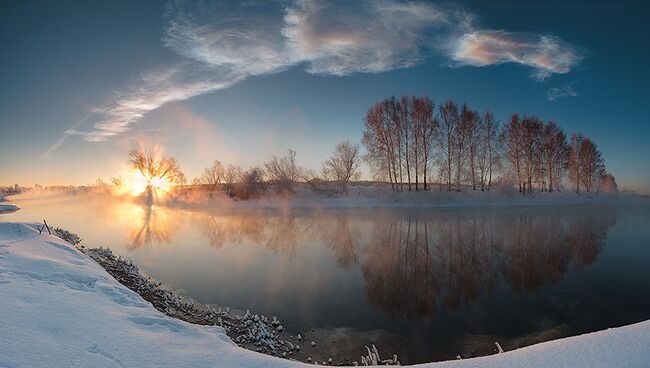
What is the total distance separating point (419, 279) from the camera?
38.3 feet

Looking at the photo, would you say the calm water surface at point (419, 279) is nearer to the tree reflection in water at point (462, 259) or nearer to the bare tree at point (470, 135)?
the tree reflection in water at point (462, 259)

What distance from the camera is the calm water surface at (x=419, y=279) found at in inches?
309

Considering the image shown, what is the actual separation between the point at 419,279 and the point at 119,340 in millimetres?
9562

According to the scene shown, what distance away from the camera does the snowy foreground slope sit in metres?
3.14

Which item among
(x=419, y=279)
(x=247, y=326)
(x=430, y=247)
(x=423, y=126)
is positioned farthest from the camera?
(x=423, y=126)

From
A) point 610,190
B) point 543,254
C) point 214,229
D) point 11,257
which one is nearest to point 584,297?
point 543,254

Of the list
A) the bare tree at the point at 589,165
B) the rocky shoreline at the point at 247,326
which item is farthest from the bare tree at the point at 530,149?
the rocky shoreline at the point at 247,326

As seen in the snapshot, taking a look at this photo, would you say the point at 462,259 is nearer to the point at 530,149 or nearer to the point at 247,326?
the point at 247,326

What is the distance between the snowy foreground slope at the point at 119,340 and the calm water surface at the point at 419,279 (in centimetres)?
349

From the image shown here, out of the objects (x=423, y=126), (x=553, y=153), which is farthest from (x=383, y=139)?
(x=553, y=153)

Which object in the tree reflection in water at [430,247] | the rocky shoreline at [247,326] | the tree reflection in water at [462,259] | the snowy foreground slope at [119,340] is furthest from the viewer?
the tree reflection in water at [430,247]

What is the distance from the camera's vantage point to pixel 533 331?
25.4 feet

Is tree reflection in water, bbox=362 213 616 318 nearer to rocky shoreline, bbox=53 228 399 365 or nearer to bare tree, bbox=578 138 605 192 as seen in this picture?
rocky shoreline, bbox=53 228 399 365

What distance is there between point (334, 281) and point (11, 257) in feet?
29.3
